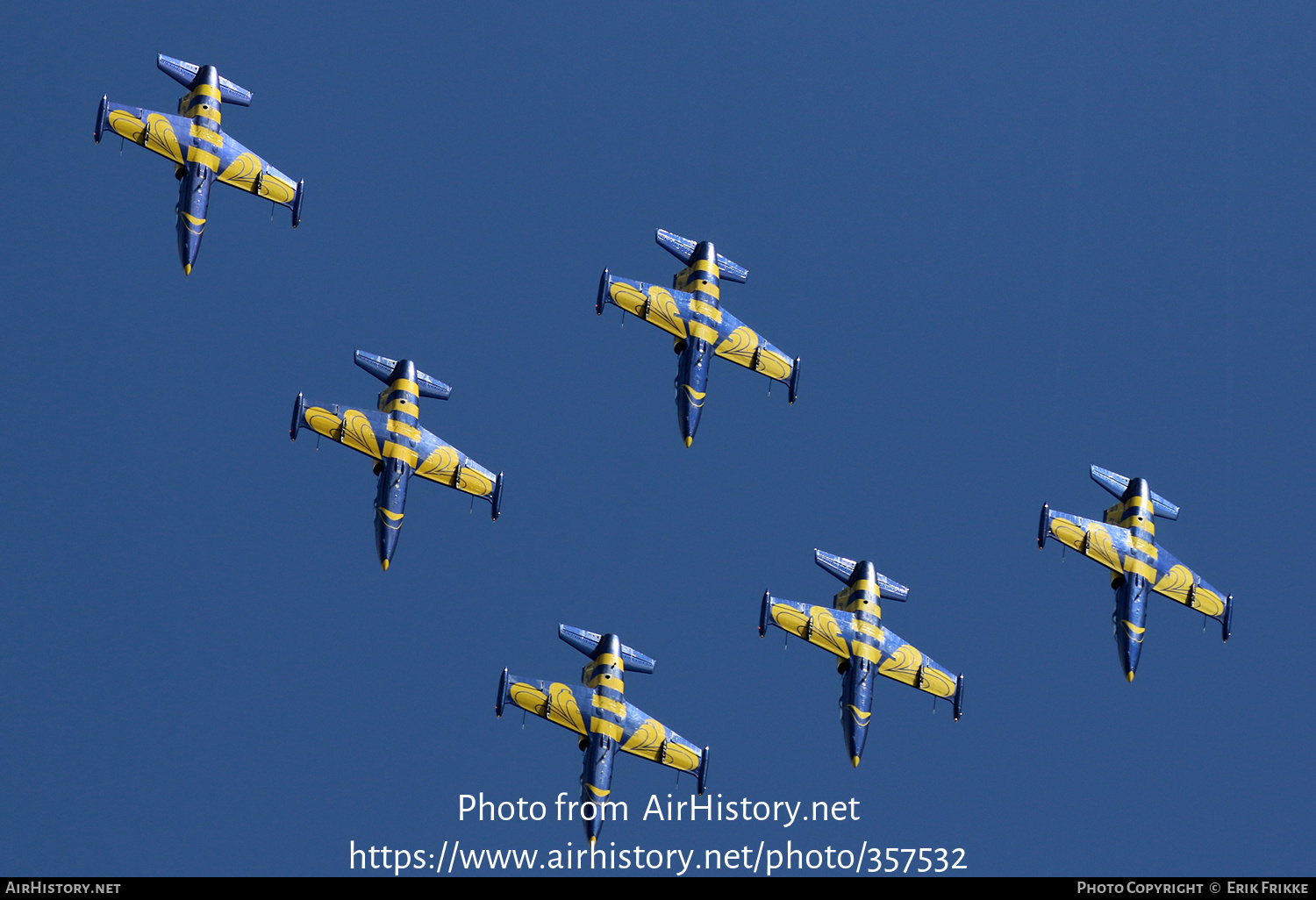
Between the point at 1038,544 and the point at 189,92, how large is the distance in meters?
48.3

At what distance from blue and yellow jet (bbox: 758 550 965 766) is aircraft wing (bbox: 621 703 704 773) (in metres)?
6.63

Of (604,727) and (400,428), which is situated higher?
(400,428)

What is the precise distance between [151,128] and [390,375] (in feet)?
55.1

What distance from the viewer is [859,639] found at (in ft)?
454

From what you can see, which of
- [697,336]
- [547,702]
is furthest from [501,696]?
[697,336]

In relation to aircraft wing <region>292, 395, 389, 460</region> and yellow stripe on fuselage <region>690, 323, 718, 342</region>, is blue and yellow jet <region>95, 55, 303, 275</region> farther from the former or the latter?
yellow stripe on fuselage <region>690, 323, 718, 342</region>

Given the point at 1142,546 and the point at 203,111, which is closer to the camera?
the point at 203,111

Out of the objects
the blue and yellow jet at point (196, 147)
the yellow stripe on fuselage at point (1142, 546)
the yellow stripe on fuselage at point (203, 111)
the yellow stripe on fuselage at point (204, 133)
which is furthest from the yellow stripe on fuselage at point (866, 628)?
the yellow stripe on fuselage at point (203, 111)

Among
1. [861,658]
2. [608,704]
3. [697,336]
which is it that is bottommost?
[608,704]

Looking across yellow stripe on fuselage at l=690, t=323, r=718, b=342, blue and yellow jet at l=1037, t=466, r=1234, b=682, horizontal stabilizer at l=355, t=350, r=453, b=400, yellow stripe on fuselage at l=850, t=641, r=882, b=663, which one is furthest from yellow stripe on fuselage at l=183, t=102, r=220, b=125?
blue and yellow jet at l=1037, t=466, r=1234, b=682

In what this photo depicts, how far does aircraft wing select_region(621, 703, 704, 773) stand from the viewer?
136 metres

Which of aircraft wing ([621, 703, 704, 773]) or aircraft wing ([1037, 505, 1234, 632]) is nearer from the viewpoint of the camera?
aircraft wing ([621, 703, 704, 773])

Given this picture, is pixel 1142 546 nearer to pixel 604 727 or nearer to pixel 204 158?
pixel 604 727

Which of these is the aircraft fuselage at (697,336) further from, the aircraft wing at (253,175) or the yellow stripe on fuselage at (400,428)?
the aircraft wing at (253,175)
